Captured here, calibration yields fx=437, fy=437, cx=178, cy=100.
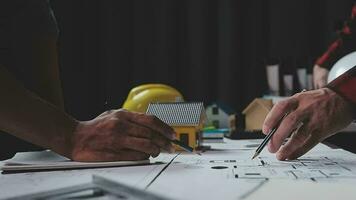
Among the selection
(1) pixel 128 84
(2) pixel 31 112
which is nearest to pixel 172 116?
(2) pixel 31 112

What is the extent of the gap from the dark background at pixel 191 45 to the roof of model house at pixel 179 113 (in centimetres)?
110

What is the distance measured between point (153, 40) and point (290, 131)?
1531 millimetres

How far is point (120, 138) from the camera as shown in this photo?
32.9 inches

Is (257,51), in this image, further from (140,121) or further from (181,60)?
(140,121)

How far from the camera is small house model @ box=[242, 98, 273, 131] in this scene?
5.07ft

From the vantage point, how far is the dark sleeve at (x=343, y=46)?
193 centimetres

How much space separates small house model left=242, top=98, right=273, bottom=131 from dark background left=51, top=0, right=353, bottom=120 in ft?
2.24

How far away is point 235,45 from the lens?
228cm

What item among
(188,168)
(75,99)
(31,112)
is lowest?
(75,99)

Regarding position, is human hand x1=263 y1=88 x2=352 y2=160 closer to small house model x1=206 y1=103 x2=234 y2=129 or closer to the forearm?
the forearm

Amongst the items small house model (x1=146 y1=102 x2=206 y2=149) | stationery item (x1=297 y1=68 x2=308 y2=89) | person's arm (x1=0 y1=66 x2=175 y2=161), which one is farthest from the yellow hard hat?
stationery item (x1=297 y1=68 x2=308 y2=89)

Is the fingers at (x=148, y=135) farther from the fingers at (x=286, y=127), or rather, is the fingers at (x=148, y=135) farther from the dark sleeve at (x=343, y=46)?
the dark sleeve at (x=343, y=46)

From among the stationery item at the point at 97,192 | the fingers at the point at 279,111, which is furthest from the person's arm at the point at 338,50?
the stationery item at the point at 97,192

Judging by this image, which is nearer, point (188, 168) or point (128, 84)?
point (188, 168)
